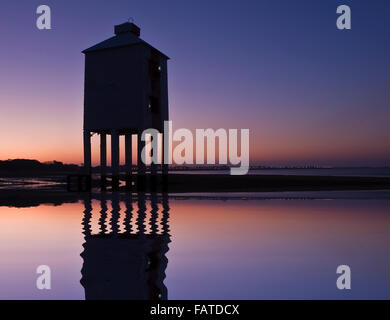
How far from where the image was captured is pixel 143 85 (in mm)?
21594

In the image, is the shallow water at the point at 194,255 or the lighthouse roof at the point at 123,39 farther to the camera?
the lighthouse roof at the point at 123,39

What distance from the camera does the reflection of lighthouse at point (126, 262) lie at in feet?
15.5

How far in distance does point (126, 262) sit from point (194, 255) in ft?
5.56

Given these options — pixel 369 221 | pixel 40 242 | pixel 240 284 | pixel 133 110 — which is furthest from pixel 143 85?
pixel 240 284

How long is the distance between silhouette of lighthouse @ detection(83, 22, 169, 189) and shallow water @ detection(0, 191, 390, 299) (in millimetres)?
11147

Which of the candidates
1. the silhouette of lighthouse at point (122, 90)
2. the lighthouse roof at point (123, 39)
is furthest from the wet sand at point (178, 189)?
the lighthouse roof at point (123, 39)

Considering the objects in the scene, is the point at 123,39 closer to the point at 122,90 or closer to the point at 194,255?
the point at 122,90

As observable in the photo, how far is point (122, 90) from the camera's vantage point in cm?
2197

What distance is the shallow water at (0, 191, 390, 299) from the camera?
489 centimetres

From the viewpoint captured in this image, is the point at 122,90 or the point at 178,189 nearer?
the point at 122,90

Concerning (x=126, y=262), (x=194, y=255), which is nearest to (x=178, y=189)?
(x=194, y=255)

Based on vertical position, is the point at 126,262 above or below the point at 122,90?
below

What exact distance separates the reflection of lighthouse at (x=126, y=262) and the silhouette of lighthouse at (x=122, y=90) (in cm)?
1309

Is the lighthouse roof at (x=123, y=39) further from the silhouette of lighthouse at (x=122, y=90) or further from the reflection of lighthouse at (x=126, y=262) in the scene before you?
the reflection of lighthouse at (x=126, y=262)
